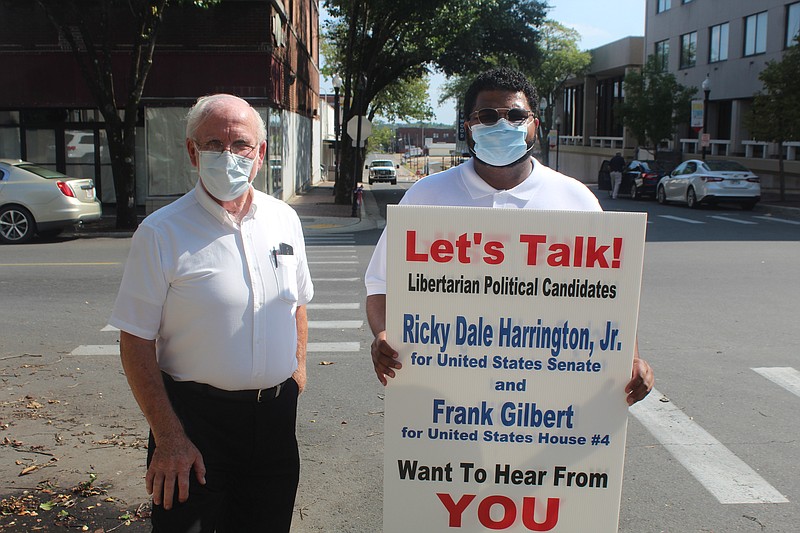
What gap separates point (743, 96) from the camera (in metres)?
39.1

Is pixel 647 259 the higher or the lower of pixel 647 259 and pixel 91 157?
the lower

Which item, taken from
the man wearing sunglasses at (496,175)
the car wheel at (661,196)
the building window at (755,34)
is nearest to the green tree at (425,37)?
the car wheel at (661,196)

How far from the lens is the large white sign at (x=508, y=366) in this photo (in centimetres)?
258

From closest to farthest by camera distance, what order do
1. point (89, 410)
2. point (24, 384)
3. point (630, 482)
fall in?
point (630, 482) < point (89, 410) < point (24, 384)

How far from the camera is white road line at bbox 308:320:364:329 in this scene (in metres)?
8.70

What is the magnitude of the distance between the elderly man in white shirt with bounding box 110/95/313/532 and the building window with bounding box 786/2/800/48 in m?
36.9

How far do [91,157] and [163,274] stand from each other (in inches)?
869

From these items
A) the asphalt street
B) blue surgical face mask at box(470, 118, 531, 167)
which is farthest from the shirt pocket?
the asphalt street

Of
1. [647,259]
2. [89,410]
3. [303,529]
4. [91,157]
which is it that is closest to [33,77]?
[91,157]

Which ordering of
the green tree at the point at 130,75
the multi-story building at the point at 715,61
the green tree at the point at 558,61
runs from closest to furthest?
the green tree at the point at 130,75 → the multi-story building at the point at 715,61 → the green tree at the point at 558,61

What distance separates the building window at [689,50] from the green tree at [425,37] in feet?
51.2

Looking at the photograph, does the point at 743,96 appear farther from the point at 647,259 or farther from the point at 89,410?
the point at 89,410

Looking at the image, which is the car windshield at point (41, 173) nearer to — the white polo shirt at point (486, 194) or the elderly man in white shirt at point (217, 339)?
the elderly man in white shirt at point (217, 339)

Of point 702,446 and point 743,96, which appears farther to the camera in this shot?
point 743,96
